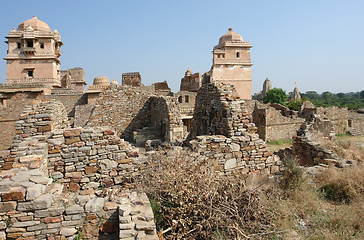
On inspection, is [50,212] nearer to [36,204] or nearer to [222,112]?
[36,204]

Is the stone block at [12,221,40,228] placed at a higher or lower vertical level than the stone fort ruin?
lower

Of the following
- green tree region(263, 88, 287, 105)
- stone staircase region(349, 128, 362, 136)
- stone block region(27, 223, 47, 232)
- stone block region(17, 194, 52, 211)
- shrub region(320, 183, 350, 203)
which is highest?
green tree region(263, 88, 287, 105)

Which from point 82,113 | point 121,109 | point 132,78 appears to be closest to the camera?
point 121,109

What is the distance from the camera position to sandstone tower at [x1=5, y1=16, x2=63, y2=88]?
2952cm

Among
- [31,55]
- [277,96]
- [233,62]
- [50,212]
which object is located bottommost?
[50,212]

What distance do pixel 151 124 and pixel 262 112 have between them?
1123cm

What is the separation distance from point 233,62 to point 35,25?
29112mm

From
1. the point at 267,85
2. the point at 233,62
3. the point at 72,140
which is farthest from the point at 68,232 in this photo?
the point at 267,85

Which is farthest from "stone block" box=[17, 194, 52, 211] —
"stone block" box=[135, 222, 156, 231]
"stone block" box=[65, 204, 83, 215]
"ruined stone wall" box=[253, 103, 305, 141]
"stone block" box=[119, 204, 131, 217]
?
"ruined stone wall" box=[253, 103, 305, 141]

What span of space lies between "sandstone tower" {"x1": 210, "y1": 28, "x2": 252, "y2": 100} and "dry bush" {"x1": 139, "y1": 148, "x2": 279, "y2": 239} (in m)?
34.3

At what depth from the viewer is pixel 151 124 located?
955 centimetres

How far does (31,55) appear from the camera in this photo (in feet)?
98.3

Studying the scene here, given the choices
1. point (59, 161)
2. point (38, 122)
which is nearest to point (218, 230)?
point (59, 161)

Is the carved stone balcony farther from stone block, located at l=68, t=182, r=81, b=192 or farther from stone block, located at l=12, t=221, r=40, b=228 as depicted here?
stone block, located at l=12, t=221, r=40, b=228
